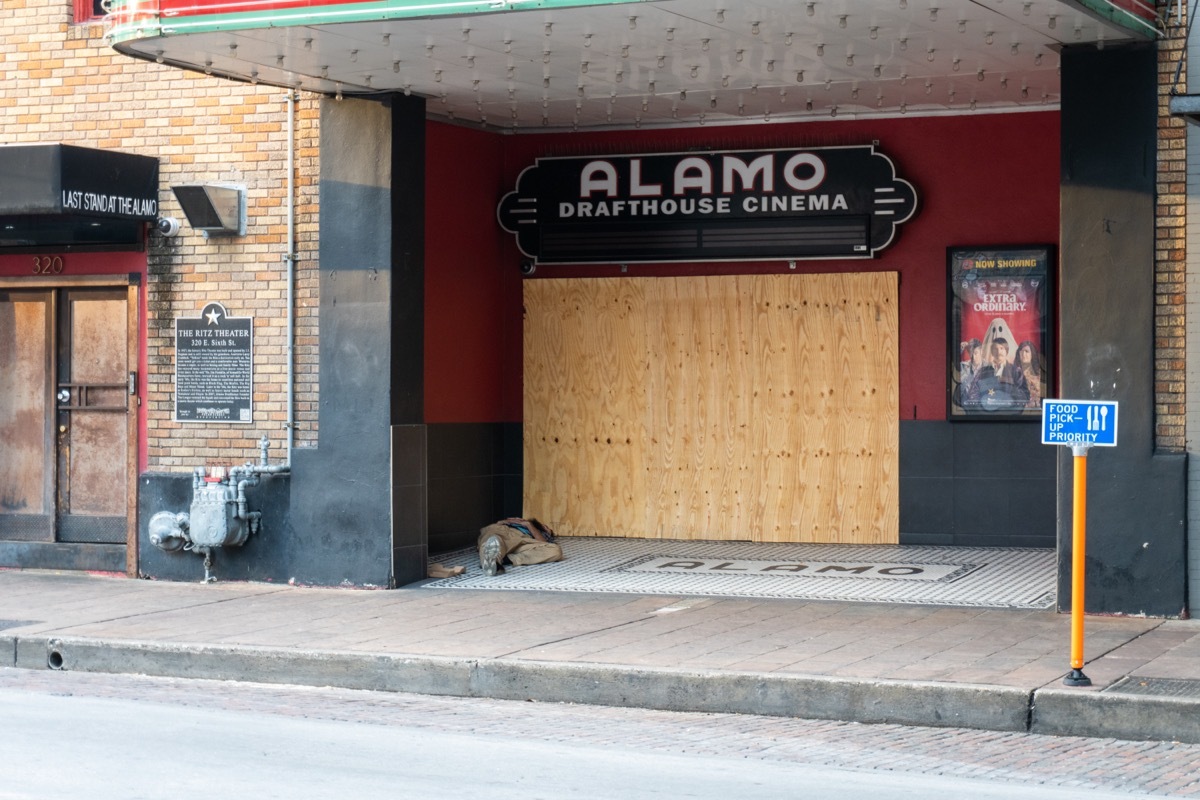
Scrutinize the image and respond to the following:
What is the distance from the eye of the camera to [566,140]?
15.3m

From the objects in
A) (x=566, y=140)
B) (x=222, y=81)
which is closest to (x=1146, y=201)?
(x=566, y=140)

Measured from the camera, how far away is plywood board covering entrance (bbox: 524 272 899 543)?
576 inches

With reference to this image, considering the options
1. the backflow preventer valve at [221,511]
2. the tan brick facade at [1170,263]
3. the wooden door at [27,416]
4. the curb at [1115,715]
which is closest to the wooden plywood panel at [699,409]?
the backflow preventer valve at [221,511]

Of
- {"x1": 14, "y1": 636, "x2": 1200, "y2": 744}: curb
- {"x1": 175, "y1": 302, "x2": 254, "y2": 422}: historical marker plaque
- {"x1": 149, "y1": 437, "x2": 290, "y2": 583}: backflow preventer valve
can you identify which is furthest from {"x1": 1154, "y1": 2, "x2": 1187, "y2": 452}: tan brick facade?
{"x1": 175, "y1": 302, "x2": 254, "y2": 422}: historical marker plaque

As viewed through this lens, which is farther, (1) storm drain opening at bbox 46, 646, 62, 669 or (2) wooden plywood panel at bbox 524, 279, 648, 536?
(2) wooden plywood panel at bbox 524, 279, 648, 536

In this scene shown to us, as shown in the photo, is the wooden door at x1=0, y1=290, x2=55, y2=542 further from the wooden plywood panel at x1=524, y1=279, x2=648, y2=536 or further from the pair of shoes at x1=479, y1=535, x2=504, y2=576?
the wooden plywood panel at x1=524, y1=279, x2=648, y2=536

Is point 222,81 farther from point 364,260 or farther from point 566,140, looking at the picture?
point 566,140

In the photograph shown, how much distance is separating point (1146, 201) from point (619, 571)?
16.9ft

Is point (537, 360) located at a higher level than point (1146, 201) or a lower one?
lower

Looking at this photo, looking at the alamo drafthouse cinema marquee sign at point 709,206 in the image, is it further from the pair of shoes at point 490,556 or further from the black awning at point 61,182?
the black awning at point 61,182

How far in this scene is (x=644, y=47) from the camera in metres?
11.0

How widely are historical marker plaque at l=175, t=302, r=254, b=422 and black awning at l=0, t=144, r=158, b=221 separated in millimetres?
1075

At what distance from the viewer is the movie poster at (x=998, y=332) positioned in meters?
14.0

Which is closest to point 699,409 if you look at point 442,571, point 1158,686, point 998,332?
point 998,332
